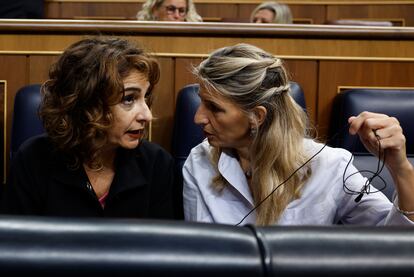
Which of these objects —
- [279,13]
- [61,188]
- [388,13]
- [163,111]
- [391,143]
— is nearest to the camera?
[391,143]

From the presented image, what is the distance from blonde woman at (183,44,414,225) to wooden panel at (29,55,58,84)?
0.36 m

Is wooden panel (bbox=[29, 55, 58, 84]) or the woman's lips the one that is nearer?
the woman's lips

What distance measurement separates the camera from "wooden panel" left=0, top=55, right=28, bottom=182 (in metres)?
0.93

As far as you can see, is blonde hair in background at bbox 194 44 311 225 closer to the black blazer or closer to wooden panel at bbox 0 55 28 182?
the black blazer

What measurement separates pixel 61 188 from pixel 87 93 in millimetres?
104

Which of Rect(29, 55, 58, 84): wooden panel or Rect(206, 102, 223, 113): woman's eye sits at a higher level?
Rect(29, 55, 58, 84): wooden panel

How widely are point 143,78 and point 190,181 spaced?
13cm

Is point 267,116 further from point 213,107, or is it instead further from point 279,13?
point 279,13

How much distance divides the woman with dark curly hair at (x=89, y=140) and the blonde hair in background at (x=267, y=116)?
8 centimetres

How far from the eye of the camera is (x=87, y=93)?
2.15 feet

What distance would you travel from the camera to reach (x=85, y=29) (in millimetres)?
943

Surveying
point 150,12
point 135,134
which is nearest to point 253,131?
point 135,134

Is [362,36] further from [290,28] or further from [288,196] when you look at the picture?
[288,196]

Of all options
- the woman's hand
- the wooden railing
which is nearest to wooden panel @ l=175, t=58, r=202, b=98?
the wooden railing
